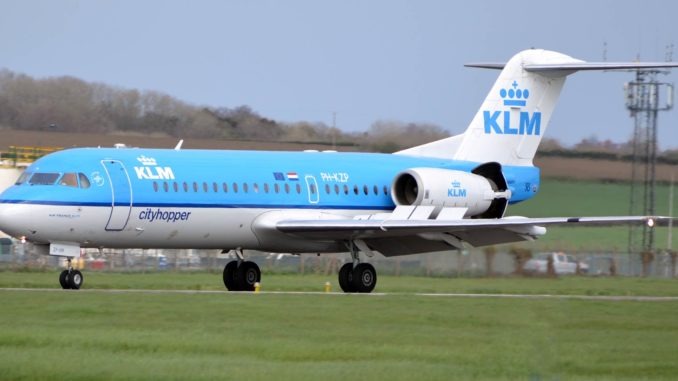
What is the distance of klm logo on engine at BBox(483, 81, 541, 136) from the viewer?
36438 mm

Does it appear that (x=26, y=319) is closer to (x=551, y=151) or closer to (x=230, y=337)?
(x=230, y=337)

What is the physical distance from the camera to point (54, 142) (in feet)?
156

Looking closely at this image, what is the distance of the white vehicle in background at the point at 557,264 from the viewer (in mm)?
39438

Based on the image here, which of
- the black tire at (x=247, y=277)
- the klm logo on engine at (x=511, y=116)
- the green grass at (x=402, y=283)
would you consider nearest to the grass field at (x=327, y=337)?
the black tire at (x=247, y=277)

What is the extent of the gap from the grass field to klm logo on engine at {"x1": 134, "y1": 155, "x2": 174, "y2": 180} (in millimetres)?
3883

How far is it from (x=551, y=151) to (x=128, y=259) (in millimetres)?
14078

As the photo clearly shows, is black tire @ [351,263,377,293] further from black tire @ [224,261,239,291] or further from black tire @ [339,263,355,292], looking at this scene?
black tire @ [224,261,239,291]

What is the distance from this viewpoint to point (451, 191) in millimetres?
33500

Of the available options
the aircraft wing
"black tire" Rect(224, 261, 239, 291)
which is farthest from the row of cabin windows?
"black tire" Rect(224, 261, 239, 291)

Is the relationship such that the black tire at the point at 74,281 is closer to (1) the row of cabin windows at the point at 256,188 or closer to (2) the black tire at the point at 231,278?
(1) the row of cabin windows at the point at 256,188

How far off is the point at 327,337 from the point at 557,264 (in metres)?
22.3

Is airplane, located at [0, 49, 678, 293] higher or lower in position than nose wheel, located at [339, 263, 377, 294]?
higher

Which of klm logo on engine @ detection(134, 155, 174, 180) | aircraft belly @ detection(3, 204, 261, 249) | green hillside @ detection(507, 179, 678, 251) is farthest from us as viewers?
green hillside @ detection(507, 179, 678, 251)

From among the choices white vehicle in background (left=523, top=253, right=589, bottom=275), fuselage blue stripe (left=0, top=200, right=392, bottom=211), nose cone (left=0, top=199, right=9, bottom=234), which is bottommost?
white vehicle in background (left=523, top=253, right=589, bottom=275)
